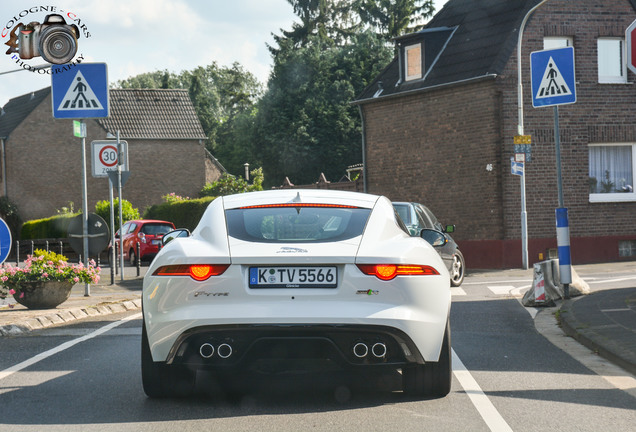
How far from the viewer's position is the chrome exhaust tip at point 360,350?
5.65 metres

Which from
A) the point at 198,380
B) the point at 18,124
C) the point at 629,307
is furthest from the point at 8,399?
the point at 18,124

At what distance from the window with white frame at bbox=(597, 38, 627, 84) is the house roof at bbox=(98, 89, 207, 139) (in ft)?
119

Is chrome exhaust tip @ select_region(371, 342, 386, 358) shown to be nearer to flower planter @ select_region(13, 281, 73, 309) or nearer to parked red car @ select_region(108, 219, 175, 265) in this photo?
flower planter @ select_region(13, 281, 73, 309)

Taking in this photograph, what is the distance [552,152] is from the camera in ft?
82.9

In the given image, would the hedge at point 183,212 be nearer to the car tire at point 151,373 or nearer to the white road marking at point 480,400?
the white road marking at point 480,400

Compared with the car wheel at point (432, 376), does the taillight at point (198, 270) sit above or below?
above

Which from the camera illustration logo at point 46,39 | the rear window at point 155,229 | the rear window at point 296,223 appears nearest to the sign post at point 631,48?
the rear window at point 296,223

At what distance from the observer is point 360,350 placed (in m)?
5.66

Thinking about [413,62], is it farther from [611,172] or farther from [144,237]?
[144,237]

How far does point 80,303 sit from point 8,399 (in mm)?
8248

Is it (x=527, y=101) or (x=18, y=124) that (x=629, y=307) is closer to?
(x=527, y=101)

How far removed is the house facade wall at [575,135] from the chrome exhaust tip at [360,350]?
64.9 feet

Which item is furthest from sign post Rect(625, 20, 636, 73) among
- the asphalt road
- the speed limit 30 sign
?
the speed limit 30 sign

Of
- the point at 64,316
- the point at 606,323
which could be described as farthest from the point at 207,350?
the point at 64,316
